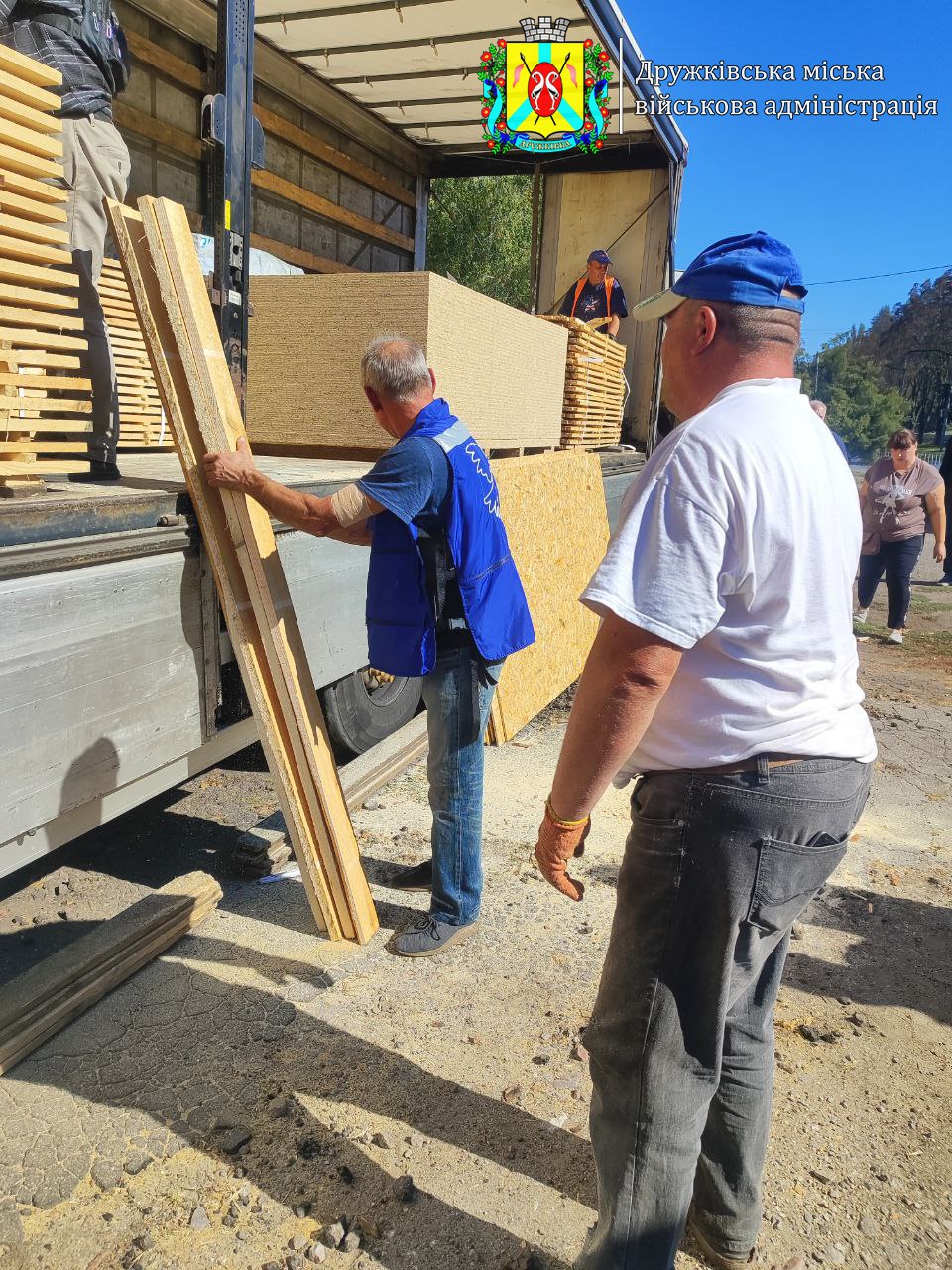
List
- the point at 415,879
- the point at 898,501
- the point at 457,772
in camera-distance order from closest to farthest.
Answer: the point at 457,772 → the point at 415,879 → the point at 898,501

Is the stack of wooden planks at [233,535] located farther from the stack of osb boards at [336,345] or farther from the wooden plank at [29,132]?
the stack of osb boards at [336,345]

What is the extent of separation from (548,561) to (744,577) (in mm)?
4015

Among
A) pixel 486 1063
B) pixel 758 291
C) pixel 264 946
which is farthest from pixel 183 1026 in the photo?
pixel 758 291

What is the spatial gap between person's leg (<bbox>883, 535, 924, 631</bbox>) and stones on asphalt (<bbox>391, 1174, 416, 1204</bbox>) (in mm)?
7763

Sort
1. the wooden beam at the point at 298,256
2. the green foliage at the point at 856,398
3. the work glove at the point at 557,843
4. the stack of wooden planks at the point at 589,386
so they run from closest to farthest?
the work glove at the point at 557,843, the stack of wooden planks at the point at 589,386, the wooden beam at the point at 298,256, the green foliage at the point at 856,398

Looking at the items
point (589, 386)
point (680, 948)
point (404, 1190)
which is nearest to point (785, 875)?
point (680, 948)

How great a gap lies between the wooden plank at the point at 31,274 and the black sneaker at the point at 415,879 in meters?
2.33

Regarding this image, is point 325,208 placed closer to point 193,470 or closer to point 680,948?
point 193,470

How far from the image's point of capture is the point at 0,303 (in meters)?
2.29

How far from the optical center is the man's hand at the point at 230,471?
2.65 metres

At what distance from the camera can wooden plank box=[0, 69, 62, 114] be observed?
2209mm

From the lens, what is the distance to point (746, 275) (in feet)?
4.97

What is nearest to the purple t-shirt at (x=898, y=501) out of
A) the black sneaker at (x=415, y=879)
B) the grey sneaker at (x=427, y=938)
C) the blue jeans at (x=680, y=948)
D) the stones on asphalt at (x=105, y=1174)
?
the black sneaker at (x=415, y=879)

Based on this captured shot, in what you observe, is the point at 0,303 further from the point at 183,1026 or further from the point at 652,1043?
the point at 652,1043
